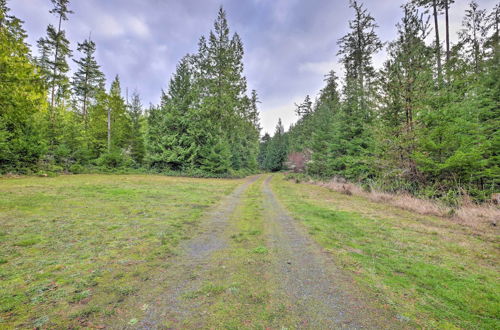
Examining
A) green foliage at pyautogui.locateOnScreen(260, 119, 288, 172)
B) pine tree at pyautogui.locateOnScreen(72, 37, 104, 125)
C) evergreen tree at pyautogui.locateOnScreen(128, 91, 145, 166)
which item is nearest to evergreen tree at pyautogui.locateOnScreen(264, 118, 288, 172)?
green foliage at pyautogui.locateOnScreen(260, 119, 288, 172)

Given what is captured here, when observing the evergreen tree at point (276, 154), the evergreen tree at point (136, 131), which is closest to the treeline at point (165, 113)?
the evergreen tree at point (136, 131)

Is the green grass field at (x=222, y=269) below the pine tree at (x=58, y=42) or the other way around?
below

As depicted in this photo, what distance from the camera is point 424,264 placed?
3.25m

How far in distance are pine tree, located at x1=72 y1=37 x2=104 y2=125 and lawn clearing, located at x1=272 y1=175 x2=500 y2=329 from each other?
99.0 feet

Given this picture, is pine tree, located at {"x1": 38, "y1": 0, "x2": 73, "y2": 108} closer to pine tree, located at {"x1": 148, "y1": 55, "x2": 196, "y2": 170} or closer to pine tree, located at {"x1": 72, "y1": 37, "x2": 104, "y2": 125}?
pine tree, located at {"x1": 72, "y1": 37, "x2": 104, "y2": 125}

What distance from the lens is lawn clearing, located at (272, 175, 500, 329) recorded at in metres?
2.13

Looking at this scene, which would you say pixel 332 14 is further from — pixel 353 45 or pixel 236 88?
pixel 236 88

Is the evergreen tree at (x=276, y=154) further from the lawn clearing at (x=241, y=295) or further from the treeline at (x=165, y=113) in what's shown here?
the lawn clearing at (x=241, y=295)

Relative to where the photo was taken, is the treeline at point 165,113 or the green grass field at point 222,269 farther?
the treeline at point 165,113

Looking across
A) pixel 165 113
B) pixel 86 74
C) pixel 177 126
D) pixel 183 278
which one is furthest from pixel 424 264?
pixel 86 74

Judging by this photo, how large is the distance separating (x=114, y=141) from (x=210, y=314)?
28.4m

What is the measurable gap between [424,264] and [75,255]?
6.01m

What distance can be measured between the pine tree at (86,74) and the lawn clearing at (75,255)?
2339 centimetres

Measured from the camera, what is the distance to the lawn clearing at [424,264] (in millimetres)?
2135
